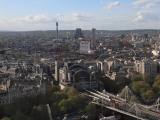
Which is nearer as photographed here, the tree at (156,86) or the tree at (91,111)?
the tree at (91,111)

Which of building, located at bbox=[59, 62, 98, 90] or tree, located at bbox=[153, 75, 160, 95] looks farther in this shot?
building, located at bbox=[59, 62, 98, 90]

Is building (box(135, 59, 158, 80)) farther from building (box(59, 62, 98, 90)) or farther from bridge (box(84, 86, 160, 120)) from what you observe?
bridge (box(84, 86, 160, 120))

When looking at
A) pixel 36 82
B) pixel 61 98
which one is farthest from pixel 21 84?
pixel 61 98

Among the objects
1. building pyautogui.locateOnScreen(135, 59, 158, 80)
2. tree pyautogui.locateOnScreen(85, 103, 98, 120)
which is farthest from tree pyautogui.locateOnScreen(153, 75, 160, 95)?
tree pyautogui.locateOnScreen(85, 103, 98, 120)

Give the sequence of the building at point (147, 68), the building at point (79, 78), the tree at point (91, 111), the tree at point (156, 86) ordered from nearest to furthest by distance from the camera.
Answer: the tree at point (91, 111) < the tree at point (156, 86) < the building at point (79, 78) < the building at point (147, 68)

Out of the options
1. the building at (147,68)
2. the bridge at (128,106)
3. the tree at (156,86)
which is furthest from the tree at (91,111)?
the building at (147,68)

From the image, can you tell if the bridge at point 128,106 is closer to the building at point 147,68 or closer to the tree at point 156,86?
the tree at point 156,86

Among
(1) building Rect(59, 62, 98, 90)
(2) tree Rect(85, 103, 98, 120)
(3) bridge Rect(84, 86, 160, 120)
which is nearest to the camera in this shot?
(3) bridge Rect(84, 86, 160, 120)

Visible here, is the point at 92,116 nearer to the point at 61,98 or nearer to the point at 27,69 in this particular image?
the point at 61,98

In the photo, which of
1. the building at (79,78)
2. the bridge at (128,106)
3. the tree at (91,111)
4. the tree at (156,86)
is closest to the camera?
the bridge at (128,106)
